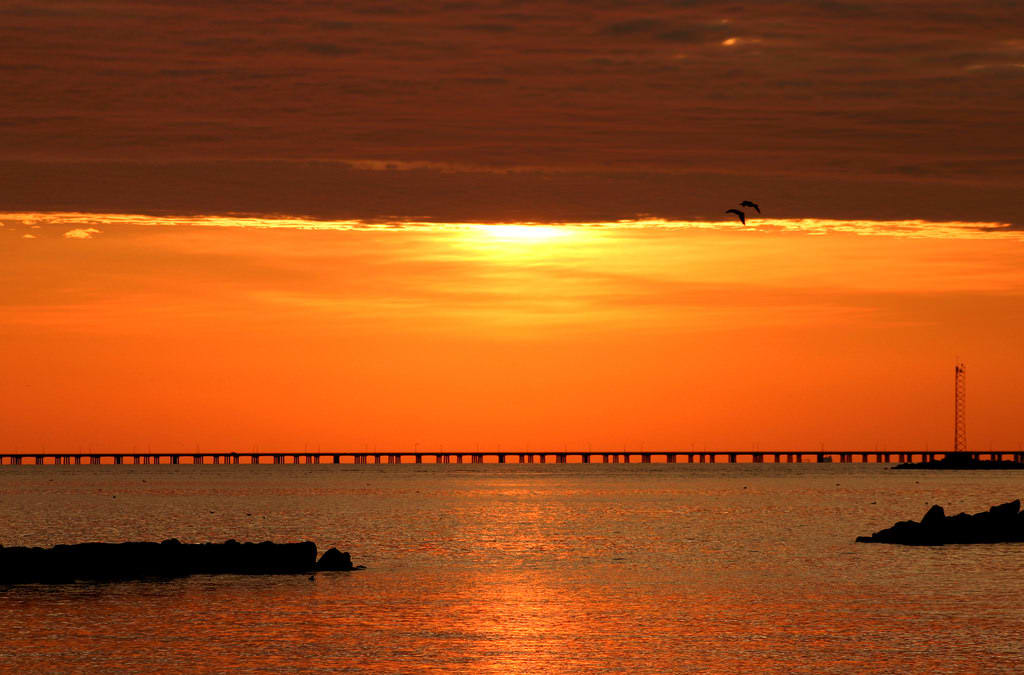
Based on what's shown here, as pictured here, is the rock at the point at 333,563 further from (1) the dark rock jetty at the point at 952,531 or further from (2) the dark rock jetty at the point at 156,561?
(1) the dark rock jetty at the point at 952,531

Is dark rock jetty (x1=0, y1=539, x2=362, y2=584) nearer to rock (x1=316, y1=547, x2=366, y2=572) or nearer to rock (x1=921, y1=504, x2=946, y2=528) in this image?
rock (x1=316, y1=547, x2=366, y2=572)

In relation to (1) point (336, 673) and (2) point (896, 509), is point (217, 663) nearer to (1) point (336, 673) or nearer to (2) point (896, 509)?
(1) point (336, 673)

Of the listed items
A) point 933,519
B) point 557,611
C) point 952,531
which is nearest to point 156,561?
point 557,611

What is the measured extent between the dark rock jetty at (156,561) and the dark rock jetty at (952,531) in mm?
42282

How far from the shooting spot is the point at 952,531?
334 feet

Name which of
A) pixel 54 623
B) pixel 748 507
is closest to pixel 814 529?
pixel 748 507

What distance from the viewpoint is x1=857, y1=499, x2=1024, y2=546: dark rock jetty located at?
3962 inches

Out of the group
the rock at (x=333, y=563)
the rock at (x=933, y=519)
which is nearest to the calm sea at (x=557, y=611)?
the rock at (x=333, y=563)

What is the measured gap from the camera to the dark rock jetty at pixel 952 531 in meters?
101

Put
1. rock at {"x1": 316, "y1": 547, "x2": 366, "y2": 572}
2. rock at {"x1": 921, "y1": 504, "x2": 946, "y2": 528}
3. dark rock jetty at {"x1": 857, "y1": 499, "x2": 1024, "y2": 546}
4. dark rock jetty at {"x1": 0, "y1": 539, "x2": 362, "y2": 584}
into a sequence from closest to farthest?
dark rock jetty at {"x1": 0, "y1": 539, "x2": 362, "y2": 584} → rock at {"x1": 316, "y1": 547, "x2": 366, "y2": 572} → dark rock jetty at {"x1": 857, "y1": 499, "x2": 1024, "y2": 546} → rock at {"x1": 921, "y1": 504, "x2": 946, "y2": 528}

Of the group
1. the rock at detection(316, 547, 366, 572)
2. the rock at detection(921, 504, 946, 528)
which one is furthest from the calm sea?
the rock at detection(921, 504, 946, 528)

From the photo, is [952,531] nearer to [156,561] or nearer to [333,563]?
[333,563]

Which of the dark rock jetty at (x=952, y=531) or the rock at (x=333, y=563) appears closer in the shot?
the rock at (x=333, y=563)

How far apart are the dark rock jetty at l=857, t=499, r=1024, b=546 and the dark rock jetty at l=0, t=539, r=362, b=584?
1665 inches
